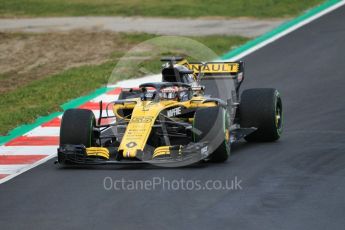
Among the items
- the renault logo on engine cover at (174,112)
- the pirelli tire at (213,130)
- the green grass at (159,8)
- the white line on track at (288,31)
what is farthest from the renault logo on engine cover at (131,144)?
the green grass at (159,8)

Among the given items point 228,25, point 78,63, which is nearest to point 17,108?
point 78,63

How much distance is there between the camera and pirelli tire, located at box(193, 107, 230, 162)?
13664 mm

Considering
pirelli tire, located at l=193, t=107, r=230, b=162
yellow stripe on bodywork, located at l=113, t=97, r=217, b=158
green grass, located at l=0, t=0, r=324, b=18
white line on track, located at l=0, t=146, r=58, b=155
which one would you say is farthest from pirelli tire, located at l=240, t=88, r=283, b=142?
green grass, located at l=0, t=0, r=324, b=18

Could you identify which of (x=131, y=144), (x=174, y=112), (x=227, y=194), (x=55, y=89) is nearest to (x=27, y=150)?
(x=174, y=112)

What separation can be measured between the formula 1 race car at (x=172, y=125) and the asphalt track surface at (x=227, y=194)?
8.5 inches

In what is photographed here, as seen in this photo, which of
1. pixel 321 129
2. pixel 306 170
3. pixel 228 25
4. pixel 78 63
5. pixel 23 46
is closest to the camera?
pixel 306 170

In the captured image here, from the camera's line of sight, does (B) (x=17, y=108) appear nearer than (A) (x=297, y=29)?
Yes

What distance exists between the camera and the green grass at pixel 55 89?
18.2 meters

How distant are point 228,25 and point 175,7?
3757 mm

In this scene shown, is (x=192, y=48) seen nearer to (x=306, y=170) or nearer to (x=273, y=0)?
(x=273, y=0)

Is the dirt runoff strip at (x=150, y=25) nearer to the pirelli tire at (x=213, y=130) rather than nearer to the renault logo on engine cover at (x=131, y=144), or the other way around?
the pirelli tire at (x=213, y=130)

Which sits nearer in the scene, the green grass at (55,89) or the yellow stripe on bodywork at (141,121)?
the yellow stripe on bodywork at (141,121)

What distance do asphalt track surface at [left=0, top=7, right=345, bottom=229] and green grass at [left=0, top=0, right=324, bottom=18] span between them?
12.6 meters

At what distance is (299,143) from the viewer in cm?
1523
